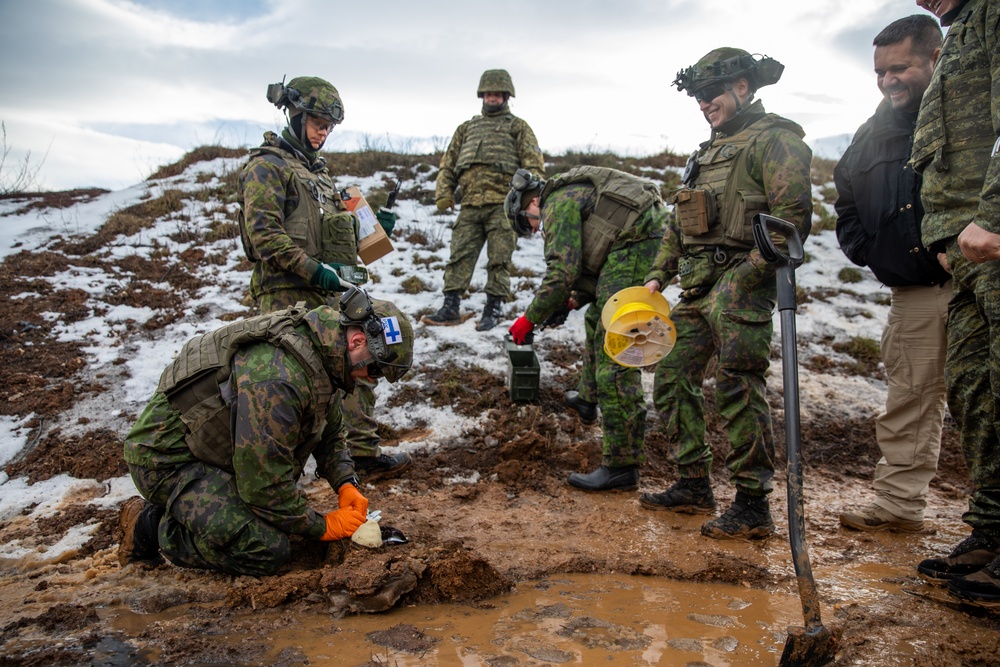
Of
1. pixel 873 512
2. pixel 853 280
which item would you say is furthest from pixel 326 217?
pixel 853 280

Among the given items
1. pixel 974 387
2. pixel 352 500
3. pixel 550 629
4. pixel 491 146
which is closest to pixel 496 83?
pixel 491 146

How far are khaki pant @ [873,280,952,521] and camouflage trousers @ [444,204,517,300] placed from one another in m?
3.61

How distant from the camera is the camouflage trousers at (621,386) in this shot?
13.0ft

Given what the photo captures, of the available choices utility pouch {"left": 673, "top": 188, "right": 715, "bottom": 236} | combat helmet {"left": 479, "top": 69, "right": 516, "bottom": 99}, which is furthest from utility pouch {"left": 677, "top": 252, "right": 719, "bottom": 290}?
combat helmet {"left": 479, "top": 69, "right": 516, "bottom": 99}

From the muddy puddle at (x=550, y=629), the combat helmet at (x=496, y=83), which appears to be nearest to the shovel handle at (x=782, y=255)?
the muddy puddle at (x=550, y=629)

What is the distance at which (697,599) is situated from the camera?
8.76 feet

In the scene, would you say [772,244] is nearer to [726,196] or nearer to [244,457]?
[726,196]

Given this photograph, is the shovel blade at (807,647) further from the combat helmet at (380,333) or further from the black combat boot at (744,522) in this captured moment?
the combat helmet at (380,333)

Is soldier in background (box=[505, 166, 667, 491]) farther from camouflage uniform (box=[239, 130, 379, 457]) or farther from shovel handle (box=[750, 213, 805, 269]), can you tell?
shovel handle (box=[750, 213, 805, 269])

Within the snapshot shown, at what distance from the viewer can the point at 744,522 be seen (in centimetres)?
330

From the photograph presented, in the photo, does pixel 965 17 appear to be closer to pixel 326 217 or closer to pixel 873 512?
pixel 873 512

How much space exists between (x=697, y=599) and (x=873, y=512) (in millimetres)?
1455

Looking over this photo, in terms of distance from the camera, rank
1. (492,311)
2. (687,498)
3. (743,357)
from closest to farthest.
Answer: (743,357) < (687,498) < (492,311)

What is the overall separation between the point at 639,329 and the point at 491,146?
3655 millimetres
